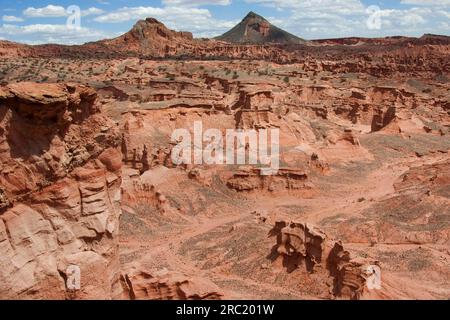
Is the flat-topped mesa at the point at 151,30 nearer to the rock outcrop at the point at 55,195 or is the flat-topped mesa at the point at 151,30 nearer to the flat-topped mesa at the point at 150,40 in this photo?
the flat-topped mesa at the point at 150,40

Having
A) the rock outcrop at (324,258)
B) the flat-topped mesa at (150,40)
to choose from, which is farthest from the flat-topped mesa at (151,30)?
the rock outcrop at (324,258)

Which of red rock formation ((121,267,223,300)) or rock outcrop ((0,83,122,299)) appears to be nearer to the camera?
rock outcrop ((0,83,122,299))

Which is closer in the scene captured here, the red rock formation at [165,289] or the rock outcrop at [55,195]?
the rock outcrop at [55,195]

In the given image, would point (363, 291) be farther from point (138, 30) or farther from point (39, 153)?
point (138, 30)

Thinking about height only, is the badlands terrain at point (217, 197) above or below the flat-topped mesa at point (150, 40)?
below

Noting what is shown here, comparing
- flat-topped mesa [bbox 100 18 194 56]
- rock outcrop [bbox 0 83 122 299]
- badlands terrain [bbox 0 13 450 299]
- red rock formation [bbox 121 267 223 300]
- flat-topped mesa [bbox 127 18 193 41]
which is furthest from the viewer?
flat-topped mesa [bbox 127 18 193 41]

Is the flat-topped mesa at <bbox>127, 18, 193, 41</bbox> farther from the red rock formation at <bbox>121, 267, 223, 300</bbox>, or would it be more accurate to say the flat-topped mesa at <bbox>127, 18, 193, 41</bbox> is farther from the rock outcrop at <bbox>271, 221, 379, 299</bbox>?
the red rock formation at <bbox>121, 267, 223, 300</bbox>

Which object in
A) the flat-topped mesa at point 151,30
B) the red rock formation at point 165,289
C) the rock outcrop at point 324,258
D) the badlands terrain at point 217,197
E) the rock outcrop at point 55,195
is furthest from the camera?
the flat-topped mesa at point 151,30

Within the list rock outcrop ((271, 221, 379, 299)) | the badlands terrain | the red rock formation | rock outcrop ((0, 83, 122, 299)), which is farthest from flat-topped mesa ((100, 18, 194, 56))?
rock outcrop ((0, 83, 122, 299))

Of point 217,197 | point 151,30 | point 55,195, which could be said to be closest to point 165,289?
point 55,195
